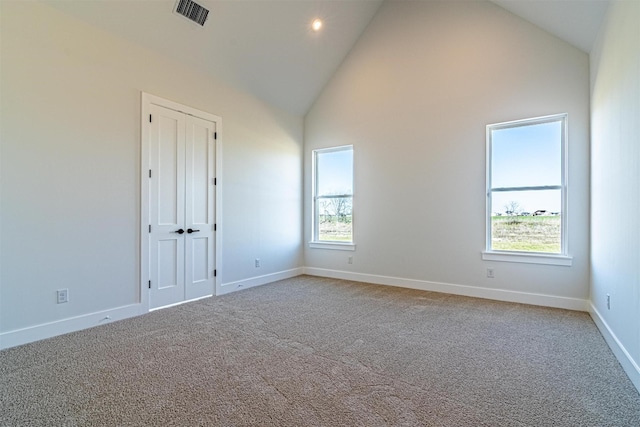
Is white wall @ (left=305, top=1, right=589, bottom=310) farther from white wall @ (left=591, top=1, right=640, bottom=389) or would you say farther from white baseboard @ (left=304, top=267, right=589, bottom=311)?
white wall @ (left=591, top=1, right=640, bottom=389)

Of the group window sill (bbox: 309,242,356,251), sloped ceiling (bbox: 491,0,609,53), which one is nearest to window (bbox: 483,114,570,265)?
sloped ceiling (bbox: 491,0,609,53)

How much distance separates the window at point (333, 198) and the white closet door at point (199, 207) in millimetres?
2125

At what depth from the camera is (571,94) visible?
152 inches

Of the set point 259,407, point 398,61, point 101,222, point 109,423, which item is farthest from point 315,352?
point 398,61

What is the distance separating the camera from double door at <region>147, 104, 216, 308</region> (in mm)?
3824

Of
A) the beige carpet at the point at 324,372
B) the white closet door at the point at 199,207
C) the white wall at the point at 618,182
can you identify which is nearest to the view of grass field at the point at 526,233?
the white wall at the point at 618,182

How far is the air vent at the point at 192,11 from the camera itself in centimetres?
354

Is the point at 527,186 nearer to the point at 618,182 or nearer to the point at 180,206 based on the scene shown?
the point at 618,182

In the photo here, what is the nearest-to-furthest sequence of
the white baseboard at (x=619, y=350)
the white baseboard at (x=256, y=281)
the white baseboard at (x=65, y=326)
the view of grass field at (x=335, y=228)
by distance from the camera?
the white baseboard at (x=619, y=350) → the white baseboard at (x=65, y=326) → the white baseboard at (x=256, y=281) → the view of grass field at (x=335, y=228)

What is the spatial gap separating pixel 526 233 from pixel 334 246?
9.53 ft

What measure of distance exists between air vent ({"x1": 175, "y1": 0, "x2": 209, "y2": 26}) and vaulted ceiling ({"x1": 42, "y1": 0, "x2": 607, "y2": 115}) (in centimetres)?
5

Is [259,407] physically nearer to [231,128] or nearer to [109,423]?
[109,423]

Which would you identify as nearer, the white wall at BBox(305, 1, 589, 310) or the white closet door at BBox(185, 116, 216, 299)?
the white wall at BBox(305, 1, 589, 310)

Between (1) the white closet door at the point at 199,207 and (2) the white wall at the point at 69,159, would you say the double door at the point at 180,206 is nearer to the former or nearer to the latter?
(1) the white closet door at the point at 199,207
